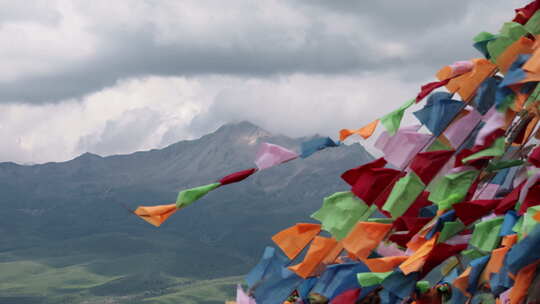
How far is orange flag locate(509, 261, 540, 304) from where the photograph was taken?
11.3 feet

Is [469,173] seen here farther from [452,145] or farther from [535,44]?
[535,44]

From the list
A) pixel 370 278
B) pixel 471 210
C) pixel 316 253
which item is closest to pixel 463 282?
pixel 471 210

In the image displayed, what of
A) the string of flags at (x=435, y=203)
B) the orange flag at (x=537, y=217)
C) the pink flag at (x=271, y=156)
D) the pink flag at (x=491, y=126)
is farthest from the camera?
the pink flag at (x=271, y=156)

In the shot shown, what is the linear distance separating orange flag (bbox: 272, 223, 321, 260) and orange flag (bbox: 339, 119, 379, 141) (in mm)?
597

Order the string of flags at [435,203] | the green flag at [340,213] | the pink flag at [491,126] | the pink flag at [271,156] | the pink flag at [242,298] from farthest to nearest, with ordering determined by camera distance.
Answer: the pink flag at [242,298] < the pink flag at [271,156] < the green flag at [340,213] < the pink flag at [491,126] < the string of flags at [435,203]

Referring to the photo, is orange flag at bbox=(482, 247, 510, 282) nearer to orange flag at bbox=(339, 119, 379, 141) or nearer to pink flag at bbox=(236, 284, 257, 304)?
orange flag at bbox=(339, 119, 379, 141)

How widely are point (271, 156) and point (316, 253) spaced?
66 centimetres

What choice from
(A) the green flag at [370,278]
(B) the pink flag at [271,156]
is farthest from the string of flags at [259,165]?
(A) the green flag at [370,278]

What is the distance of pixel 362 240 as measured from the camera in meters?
4.17

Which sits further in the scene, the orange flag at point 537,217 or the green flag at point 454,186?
the green flag at point 454,186

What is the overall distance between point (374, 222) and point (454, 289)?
655 mm

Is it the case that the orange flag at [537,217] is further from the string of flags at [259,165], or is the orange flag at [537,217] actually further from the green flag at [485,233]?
the string of flags at [259,165]

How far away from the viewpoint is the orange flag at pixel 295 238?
171 inches

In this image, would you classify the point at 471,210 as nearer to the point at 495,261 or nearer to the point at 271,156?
the point at 495,261
